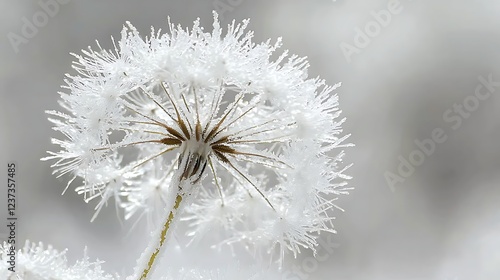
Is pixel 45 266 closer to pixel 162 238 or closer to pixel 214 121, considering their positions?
pixel 162 238

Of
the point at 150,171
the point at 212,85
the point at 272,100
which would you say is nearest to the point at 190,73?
the point at 212,85

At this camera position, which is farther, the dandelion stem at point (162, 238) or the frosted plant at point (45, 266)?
the frosted plant at point (45, 266)

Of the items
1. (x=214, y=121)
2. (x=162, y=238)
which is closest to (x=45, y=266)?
(x=162, y=238)

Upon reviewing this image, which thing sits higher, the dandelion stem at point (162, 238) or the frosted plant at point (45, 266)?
the dandelion stem at point (162, 238)

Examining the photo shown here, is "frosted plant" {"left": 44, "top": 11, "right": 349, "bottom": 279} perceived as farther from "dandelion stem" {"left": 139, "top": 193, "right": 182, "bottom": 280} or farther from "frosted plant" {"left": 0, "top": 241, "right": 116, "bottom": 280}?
"frosted plant" {"left": 0, "top": 241, "right": 116, "bottom": 280}

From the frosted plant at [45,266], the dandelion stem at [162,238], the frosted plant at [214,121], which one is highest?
the frosted plant at [214,121]

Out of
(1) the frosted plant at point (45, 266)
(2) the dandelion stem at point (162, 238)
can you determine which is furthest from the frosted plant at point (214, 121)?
(1) the frosted plant at point (45, 266)

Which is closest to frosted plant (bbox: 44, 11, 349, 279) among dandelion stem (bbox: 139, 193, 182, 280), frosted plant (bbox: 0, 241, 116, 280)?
dandelion stem (bbox: 139, 193, 182, 280)

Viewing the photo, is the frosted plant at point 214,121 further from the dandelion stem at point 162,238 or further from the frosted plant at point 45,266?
the frosted plant at point 45,266
